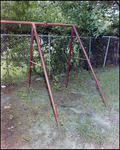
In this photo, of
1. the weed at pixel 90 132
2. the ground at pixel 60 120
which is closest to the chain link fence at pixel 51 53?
the ground at pixel 60 120

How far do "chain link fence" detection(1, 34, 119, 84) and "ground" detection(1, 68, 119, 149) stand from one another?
42.9 inches

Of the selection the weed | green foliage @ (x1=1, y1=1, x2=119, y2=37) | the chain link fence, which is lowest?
the weed

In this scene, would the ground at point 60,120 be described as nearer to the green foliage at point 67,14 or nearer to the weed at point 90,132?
the weed at point 90,132

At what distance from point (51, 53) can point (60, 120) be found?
11.5ft

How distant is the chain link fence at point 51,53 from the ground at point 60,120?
109cm

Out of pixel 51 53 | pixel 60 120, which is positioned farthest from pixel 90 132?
pixel 51 53

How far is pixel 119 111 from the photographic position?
3418mm

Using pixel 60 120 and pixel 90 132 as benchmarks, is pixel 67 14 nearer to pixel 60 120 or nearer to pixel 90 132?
pixel 60 120

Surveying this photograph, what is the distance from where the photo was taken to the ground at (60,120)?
2.38 meters

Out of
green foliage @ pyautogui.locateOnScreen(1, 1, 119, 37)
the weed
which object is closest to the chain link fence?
green foliage @ pyautogui.locateOnScreen(1, 1, 119, 37)

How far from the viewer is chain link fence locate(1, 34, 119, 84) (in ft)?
16.4

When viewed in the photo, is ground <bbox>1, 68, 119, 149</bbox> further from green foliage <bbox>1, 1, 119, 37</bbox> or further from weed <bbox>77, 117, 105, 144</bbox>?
green foliage <bbox>1, 1, 119, 37</bbox>

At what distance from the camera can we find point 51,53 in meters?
5.95

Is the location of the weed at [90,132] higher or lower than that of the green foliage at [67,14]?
lower
